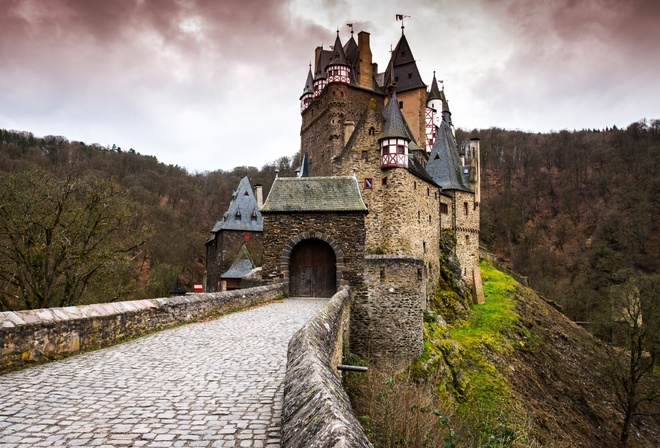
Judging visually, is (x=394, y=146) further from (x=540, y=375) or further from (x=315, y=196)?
(x=540, y=375)

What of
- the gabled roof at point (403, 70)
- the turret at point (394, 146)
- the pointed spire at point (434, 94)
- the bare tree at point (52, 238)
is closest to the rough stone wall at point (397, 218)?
the turret at point (394, 146)

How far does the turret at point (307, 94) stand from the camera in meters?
43.8

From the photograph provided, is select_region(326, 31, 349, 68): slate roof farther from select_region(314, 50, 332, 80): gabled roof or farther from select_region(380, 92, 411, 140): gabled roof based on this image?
select_region(380, 92, 411, 140): gabled roof

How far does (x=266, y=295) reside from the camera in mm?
15562

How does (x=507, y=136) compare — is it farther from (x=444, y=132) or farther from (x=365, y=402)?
(x=365, y=402)

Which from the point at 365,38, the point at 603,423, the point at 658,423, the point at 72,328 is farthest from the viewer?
the point at 365,38

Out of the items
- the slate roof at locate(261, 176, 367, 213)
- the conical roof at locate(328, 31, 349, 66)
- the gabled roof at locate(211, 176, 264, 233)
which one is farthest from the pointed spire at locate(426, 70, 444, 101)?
the slate roof at locate(261, 176, 367, 213)

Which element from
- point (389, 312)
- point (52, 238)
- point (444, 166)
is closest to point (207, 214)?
point (444, 166)

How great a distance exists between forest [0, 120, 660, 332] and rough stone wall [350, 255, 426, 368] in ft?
33.3

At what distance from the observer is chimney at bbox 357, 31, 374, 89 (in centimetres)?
3978

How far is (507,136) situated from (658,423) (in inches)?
2888

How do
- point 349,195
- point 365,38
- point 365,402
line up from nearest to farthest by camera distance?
point 365,402 → point 349,195 → point 365,38

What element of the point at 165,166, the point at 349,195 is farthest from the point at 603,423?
the point at 165,166

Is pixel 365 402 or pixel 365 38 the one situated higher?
pixel 365 38
